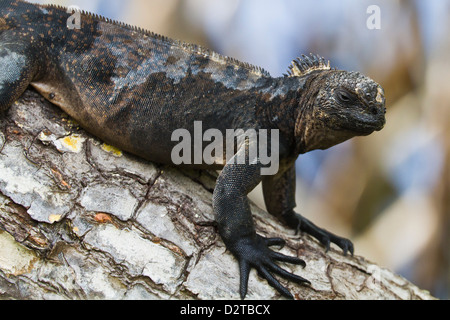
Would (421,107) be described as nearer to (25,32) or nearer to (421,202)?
(421,202)

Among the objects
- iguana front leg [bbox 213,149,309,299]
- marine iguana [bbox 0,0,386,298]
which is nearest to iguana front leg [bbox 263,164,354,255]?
marine iguana [bbox 0,0,386,298]

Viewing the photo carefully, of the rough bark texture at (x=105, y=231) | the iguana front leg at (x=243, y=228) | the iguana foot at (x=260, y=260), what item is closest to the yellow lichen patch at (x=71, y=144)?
the rough bark texture at (x=105, y=231)

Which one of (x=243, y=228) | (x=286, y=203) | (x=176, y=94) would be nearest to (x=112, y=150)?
(x=176, y=94)

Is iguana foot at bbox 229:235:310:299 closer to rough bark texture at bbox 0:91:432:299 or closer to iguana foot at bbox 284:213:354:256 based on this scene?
rough bark texture at bbox 0:91:432:299

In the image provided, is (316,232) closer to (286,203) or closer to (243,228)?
(286,203)

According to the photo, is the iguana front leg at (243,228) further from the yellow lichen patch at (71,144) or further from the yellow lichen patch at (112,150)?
the yellow lichen patch at (71,144)
